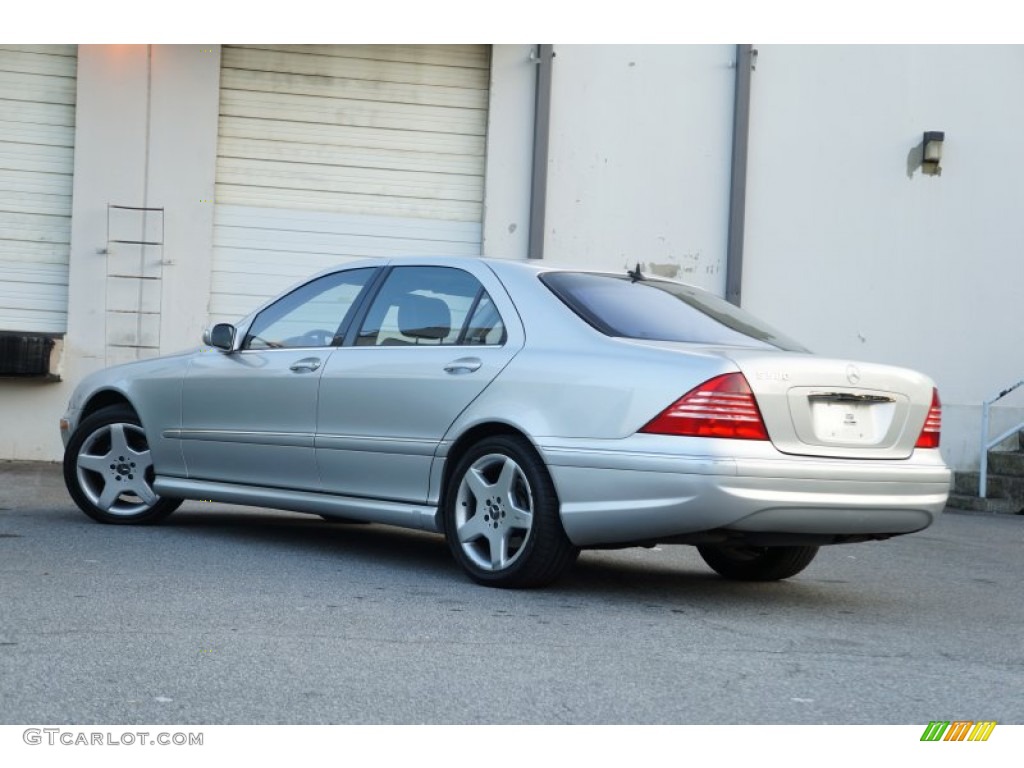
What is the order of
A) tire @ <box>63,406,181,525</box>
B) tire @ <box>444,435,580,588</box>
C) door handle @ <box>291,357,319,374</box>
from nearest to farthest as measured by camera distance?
tire @ <box>444,435,580,588</box>, door handle @ <box>291,357,319,374</box>, tire @ <box>63,406,181,525</box>

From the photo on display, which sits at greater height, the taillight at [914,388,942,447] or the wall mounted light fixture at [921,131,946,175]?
the wall mounted light fixture at [921,131,946,175]

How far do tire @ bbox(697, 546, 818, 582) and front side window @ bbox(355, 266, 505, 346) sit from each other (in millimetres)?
1481

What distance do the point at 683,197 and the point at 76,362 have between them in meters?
5.74

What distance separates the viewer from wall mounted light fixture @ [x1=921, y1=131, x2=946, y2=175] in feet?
49.5

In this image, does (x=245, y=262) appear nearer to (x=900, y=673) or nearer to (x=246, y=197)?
(x=246, y=197)

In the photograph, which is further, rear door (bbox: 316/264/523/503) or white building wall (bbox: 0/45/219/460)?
white building wall (bbox: 0/45/219/460)

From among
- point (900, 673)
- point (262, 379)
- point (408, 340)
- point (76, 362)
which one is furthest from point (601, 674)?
point (76, 362)

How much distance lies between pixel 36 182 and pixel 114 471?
6.31 m

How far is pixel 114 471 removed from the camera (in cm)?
856

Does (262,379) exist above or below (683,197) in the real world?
below

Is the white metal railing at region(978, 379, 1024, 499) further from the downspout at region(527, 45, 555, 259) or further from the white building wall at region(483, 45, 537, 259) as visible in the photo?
the white building wall at region(483, 45, 537, 259)

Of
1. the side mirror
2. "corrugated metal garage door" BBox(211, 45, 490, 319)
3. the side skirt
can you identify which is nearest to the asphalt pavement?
the side skirt

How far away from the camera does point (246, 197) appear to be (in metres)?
14.4
